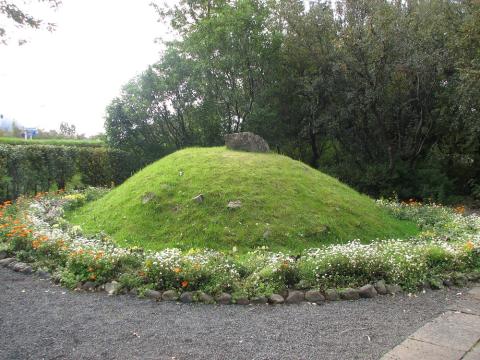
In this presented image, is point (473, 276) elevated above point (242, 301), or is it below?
below

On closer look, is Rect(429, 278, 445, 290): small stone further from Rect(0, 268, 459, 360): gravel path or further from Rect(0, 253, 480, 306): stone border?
Rect(0, 253, 480, 306): stone border

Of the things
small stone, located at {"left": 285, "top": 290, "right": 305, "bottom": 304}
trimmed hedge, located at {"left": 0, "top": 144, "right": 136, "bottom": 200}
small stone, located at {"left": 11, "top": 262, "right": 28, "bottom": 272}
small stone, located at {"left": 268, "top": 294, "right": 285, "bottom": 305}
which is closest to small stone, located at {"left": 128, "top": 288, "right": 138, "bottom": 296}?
small stone, located at {"left": 268, "top": 294, "right": 285, "bottom": 305}

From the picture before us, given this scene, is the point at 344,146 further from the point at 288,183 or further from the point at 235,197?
the point at 235,197

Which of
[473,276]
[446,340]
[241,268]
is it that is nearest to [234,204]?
[241,268]

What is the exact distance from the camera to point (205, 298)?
17.5 feet

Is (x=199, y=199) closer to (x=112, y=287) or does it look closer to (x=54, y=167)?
(x=112, y=287)

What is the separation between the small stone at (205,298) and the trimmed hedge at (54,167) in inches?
389

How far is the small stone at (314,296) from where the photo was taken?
5.42m

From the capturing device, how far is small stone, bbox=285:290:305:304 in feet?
17.6

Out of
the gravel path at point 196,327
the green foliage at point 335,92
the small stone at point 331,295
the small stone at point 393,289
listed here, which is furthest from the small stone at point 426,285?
the green foliage at point 335,92

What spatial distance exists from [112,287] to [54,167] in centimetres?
1063

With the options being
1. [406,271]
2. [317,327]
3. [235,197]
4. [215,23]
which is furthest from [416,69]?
[317,327]

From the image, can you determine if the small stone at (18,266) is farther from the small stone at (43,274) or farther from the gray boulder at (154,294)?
the gray boulder at (154,294)

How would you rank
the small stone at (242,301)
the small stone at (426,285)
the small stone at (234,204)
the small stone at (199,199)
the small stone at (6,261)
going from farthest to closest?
the small stone at (199,199) < the small stone at (234,204) < the small stone at (6,261) < the small stone at (426,285) < the small stone at (242,301)
